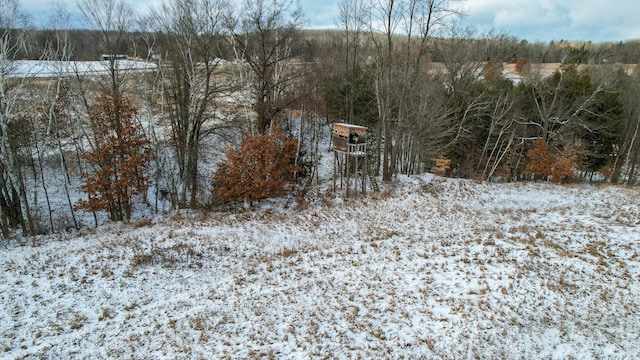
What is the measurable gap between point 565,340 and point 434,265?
3239mm

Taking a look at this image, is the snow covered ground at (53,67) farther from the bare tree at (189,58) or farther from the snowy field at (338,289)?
the snowy field at (338,289)

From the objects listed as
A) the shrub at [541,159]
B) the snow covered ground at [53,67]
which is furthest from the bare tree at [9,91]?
the shrub at [541,159]

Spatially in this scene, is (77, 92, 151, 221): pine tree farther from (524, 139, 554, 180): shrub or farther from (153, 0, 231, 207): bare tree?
(524, 139, 554, 180): shrub

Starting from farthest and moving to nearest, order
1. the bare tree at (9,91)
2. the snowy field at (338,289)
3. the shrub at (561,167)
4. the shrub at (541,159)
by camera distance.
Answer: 1. the shrub at (541,159)
2. the shrub at (561,167)
3. the bare tree at (9,91)
4. the snowy field at (338,289)

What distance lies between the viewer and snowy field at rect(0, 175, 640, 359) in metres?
6.73

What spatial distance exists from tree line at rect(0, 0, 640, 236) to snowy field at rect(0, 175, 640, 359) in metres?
3.98

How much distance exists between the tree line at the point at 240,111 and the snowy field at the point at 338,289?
3.98 m

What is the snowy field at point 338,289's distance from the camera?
673 centimetres

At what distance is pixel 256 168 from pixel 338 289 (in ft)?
27.1

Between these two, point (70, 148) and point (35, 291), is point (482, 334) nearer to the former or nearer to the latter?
point (35, 291)

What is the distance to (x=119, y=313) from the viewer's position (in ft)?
25.4

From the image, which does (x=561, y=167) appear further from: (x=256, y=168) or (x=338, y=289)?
A: (x=338, y=289)

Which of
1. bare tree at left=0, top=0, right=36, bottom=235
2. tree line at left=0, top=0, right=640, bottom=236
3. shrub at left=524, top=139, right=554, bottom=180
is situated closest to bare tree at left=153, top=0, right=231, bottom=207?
tree line at left=0, top=0, right=640, bottom=236

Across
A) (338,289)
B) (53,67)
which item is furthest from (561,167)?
(53,67)
